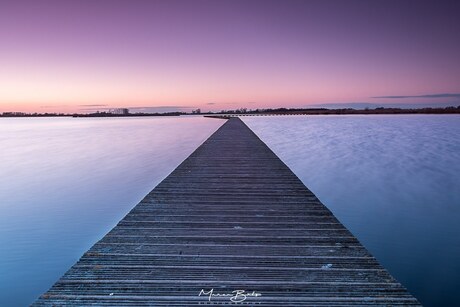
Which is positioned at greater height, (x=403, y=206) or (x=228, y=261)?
(x=228, y=261)

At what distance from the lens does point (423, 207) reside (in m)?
7.14

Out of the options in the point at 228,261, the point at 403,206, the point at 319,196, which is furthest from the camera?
the point at 319,196

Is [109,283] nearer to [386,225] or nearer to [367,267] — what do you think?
[367,267]

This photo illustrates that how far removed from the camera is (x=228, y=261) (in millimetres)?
3041

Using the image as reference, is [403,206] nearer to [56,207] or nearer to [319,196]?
[319,196]

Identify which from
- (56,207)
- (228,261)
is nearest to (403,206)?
(228,261)

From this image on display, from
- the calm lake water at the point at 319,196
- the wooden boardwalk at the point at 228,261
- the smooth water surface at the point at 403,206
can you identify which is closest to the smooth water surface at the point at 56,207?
the calm lake water at the point at 319,196

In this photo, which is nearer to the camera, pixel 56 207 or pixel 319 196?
pixel 56 207

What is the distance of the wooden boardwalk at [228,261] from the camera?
2.51 m

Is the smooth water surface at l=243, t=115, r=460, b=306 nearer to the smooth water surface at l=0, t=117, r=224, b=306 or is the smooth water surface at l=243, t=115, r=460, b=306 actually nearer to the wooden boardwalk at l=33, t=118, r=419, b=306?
the wooden boardwalk at l=33, t=118, r=419, b=306

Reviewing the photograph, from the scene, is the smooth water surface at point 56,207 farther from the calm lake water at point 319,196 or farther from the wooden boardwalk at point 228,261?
the wooden boardwalk at point 228,261

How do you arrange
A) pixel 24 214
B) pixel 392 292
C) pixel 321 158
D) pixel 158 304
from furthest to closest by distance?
pixel 321 158
pixel 24 214
pixel 392 292
pixel 158 304

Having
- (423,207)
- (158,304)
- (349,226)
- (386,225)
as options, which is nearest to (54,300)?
(158,304)

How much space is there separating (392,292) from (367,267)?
39cm
